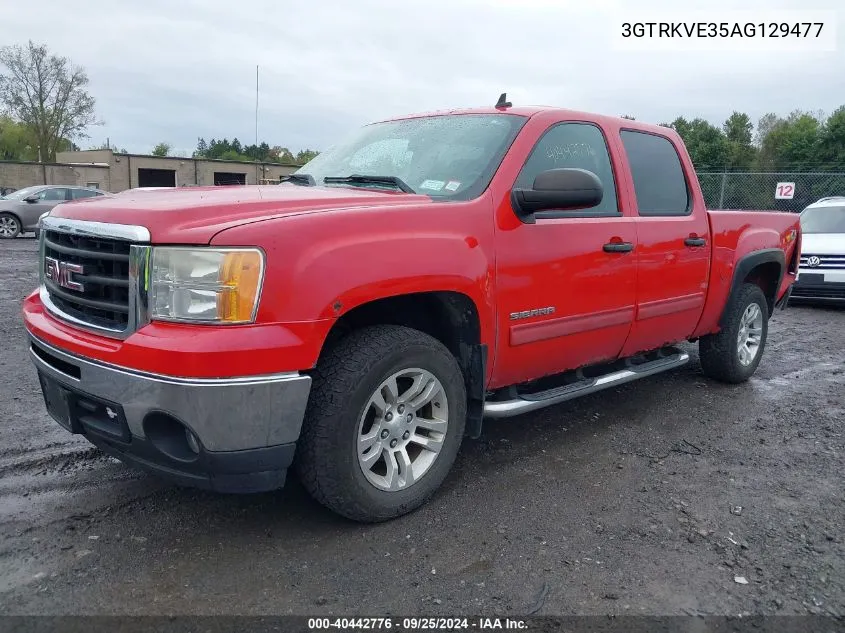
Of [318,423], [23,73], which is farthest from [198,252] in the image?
[23,73]

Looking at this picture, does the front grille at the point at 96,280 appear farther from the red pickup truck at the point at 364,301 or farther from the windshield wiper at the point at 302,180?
the windshield wiper at the point at 302,180

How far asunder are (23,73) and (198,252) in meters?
A: 59.3

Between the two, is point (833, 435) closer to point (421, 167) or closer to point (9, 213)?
point (421, 167)

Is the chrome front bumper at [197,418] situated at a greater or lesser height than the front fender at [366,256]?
lesser

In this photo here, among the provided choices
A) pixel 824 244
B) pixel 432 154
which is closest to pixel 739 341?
pixel 432 154

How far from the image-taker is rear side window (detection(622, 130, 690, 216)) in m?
4.30

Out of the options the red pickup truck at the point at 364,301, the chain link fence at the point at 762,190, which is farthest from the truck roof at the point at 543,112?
the chain link fence at the point at 762,190

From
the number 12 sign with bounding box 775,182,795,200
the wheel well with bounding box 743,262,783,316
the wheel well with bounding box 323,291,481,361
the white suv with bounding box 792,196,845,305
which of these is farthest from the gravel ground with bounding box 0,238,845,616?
the number 12 sign with bounding box 775,182,795,200

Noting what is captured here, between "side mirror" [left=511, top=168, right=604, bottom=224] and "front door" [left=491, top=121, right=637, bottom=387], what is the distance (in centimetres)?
15

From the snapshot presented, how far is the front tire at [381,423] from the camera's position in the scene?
271 centimetres

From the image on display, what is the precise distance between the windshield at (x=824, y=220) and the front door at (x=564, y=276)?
8023 mm

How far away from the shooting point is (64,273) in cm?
290

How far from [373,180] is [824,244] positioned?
8.50 meters

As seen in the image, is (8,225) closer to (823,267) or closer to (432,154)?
A: (432,154)
